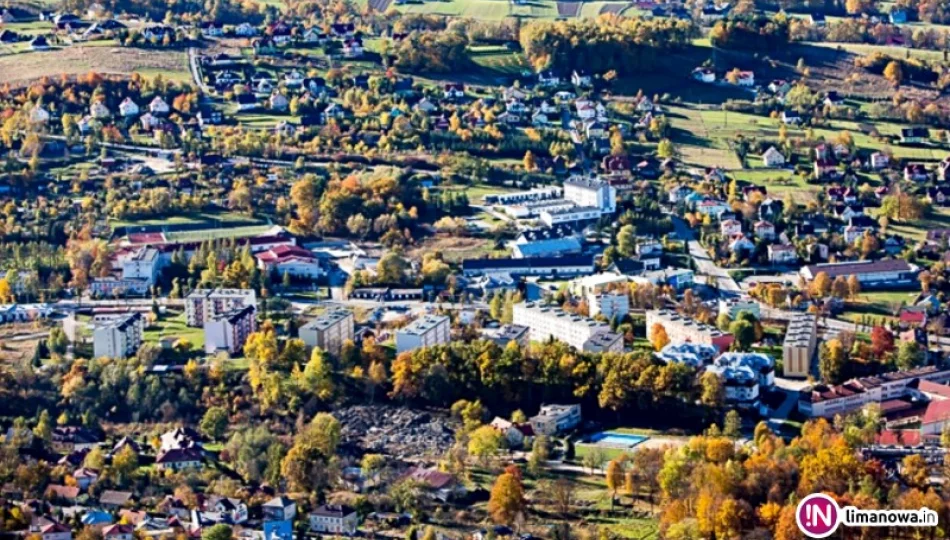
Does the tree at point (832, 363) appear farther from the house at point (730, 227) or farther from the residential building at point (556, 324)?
the house at point (730, 227)

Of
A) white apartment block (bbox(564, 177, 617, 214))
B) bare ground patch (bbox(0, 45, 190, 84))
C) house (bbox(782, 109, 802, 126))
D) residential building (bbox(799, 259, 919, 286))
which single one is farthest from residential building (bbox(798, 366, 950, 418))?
bare ground patch (bbox(0, 45, 190, 84))

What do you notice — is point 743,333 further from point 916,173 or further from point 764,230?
point 916,173

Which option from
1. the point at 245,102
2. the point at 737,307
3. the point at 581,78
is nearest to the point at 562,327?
the point at 737,307

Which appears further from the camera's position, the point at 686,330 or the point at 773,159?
the point at 773,159

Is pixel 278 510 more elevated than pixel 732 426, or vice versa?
pixel 732 426

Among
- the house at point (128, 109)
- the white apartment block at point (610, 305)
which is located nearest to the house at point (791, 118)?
the house at point (128, 109)

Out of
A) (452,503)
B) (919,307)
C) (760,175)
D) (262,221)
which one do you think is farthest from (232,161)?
(452,503)
